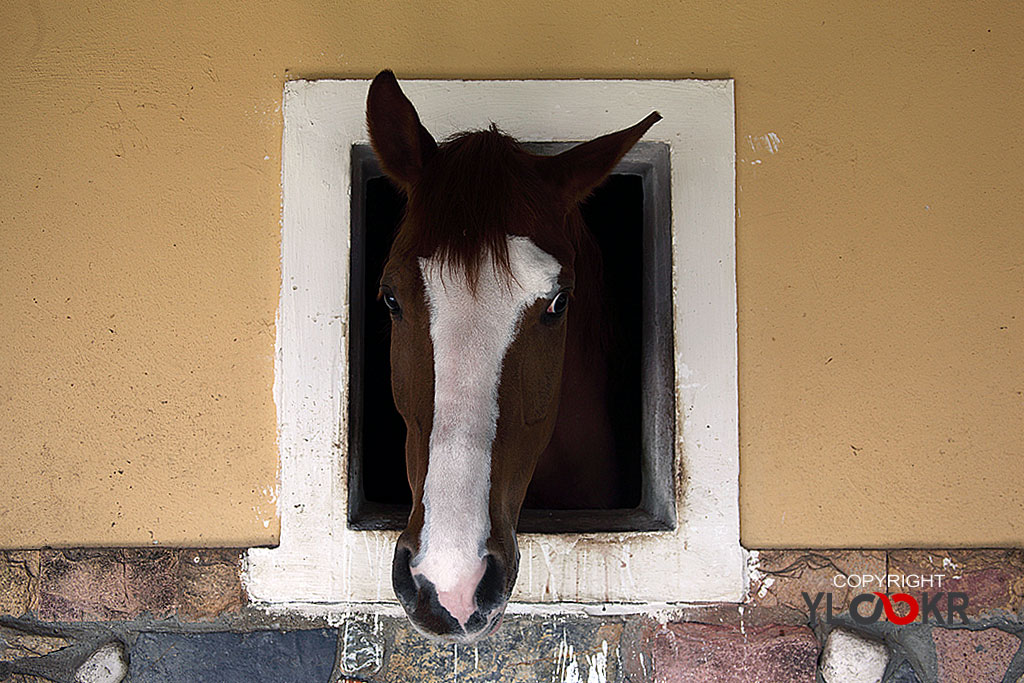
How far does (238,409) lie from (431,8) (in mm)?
1075

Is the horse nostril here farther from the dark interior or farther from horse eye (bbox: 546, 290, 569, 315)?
the dark interior

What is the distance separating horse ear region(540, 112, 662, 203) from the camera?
143 cm

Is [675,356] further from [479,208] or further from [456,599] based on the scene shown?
[456,599]

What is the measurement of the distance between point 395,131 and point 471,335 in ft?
1.66

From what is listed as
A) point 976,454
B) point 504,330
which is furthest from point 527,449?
point 976,454

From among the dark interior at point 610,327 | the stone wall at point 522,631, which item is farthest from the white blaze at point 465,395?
the dark interior at point 610,327

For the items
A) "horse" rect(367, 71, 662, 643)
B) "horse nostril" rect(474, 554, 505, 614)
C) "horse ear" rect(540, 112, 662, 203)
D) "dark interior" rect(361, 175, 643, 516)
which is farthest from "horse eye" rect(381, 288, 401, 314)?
"dark interior" rect(361, 175, 643, 516)

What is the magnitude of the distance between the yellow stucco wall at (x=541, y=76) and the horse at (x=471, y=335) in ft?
1.21

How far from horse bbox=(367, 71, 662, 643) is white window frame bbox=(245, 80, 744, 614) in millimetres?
250

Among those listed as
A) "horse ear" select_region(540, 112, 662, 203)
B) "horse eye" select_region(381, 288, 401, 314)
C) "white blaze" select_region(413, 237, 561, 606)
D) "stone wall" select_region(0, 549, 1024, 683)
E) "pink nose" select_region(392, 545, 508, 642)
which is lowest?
"stone wall" select_region(0, 549, 1024, 683)

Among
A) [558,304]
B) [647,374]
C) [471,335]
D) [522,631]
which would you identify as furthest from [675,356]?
Result: [522,631]

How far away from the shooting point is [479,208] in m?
1.29

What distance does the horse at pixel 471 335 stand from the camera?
113cm

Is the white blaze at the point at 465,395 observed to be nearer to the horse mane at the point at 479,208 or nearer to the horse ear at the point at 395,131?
the horse mane at the point at 479,208
